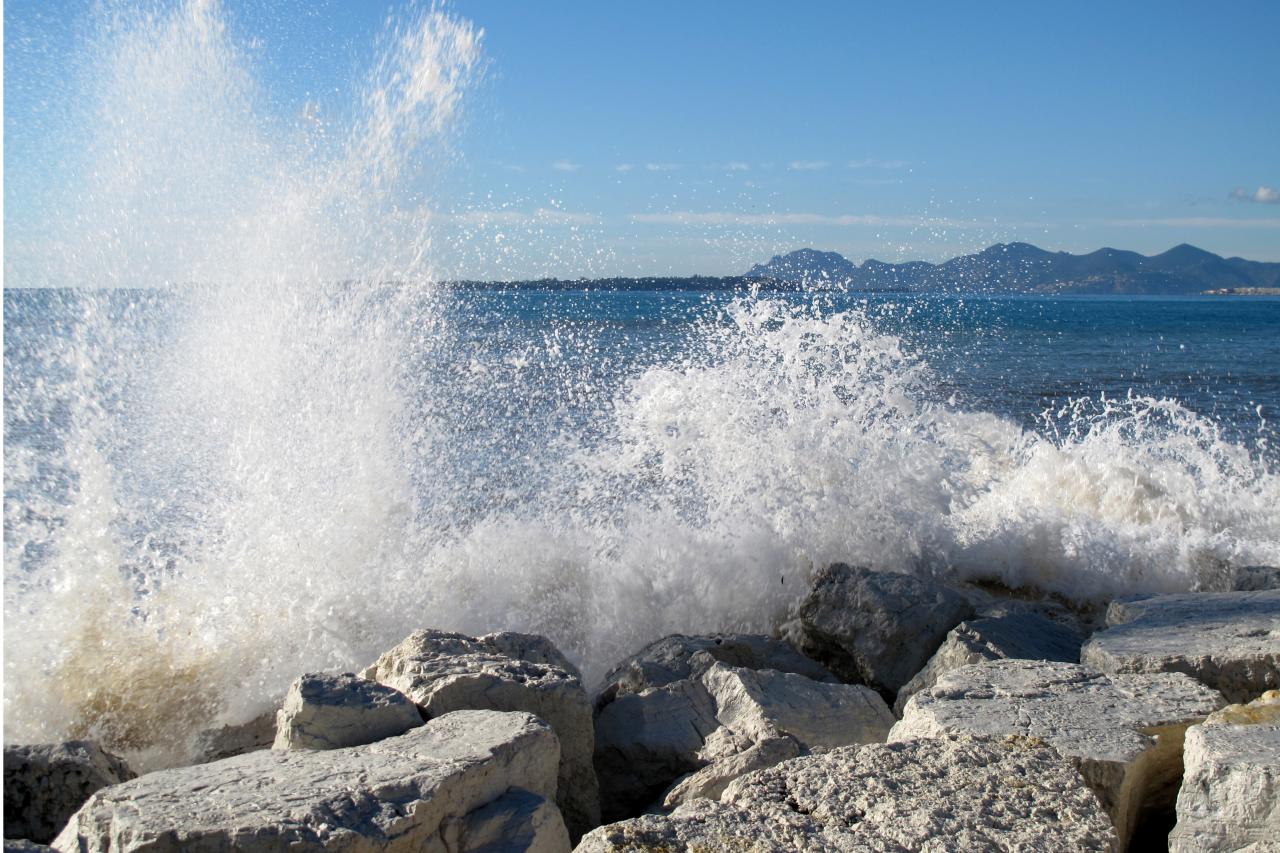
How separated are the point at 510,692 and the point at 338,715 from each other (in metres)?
0.61

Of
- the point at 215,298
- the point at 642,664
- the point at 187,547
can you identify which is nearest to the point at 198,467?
the point at 215,298

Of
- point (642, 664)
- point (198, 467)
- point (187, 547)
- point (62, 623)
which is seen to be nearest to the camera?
point (642, 664)

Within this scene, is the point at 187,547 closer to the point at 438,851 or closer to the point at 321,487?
the point at 321,487

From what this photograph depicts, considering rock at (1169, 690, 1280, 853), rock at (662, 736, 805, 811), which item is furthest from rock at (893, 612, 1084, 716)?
rock at (1169, 690, 1280, 853)

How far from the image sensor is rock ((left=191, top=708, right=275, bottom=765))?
4453 millimetres

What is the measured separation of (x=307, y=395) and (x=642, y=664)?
3864 millimetres

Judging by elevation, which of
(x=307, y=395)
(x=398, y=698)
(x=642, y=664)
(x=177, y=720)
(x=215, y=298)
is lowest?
(x=177, y=720)

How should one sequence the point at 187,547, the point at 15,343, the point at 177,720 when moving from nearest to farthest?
the point at 177,720, the point at 187,547, the point at 15,343

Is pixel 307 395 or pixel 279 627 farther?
pixel 307 395

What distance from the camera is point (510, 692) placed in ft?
11.3

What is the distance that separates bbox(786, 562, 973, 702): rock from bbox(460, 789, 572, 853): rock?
2.51 metres

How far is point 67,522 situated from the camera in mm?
6035

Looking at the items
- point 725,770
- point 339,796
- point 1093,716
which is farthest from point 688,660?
point 339,796

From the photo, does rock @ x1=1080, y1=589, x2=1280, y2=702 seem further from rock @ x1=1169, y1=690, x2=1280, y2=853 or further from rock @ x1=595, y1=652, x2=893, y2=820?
rock @ x1=1169, y1=690, x2=1280, y2=853
